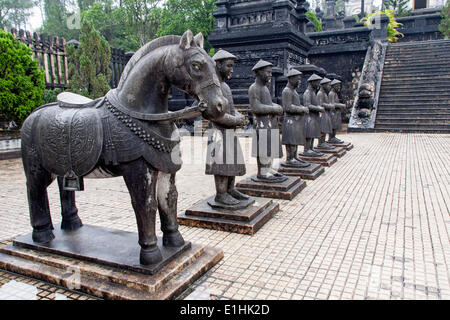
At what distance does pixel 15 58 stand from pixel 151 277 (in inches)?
335

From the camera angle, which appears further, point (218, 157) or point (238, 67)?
point (238, 67)

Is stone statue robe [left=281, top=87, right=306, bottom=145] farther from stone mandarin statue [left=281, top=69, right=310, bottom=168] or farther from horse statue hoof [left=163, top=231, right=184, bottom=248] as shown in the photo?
horse statue hoof [left=163, top=231, right=184, bottom=248]

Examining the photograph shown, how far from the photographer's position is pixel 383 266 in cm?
317

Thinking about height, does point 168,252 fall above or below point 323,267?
above

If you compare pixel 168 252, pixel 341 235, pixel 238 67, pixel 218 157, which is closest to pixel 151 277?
pixel 168 252

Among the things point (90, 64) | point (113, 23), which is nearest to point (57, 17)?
point (113, 23)

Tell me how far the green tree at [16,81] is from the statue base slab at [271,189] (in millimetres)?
6541

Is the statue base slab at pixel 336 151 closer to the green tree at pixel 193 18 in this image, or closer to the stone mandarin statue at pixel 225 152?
the stone mandarin statue at pixel 225 152

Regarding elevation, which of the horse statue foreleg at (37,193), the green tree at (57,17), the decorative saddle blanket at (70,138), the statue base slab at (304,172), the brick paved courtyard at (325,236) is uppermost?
the green tree at (57,17)

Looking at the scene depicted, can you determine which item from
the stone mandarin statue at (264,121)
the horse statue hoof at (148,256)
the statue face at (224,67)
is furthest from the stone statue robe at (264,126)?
the horse statue hoof at (148,256)

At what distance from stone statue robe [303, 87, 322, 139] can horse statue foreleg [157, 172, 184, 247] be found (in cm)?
484

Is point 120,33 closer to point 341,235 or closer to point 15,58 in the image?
point 15,58

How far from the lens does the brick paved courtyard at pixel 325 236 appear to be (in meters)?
2.81

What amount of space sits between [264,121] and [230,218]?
174 cm
